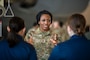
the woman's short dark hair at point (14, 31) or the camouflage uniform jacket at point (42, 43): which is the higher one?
the woman's short dark hair at point (14, 31)

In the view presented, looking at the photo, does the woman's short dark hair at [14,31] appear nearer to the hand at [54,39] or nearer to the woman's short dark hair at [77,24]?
the woman's short dark hair at [77,24]

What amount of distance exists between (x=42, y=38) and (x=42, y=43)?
0.23ft

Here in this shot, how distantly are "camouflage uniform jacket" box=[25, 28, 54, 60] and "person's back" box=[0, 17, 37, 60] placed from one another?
0.71m

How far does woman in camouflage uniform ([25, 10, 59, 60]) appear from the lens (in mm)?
2785

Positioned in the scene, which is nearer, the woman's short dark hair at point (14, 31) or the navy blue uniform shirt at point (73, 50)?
the navy blue uniform shirt at point (73, 50)

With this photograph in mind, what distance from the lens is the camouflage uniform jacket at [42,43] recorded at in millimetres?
2781

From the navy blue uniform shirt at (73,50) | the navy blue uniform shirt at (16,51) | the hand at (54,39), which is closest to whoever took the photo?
the navy blue uniform shirt at (73,50)

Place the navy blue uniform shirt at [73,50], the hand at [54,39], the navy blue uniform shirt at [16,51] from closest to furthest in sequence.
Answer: the navy blue uniform shirt at [73,50]
the navy blue uniform shirt at [16,51]
the hand at [54,39]

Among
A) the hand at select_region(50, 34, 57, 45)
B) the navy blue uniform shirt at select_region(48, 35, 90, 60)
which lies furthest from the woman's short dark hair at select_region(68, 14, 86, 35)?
the hand at select_region(50, 34, 57, 45)

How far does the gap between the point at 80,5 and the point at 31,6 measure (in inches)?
33.9

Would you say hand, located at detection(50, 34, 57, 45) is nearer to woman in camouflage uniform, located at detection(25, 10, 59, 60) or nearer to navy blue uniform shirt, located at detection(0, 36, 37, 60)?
woman in camouflage uniform, located at detection(25, 10, 59, 60)

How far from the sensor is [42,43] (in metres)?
2.81

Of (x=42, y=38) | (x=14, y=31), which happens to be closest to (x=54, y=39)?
(x=42, y=38)

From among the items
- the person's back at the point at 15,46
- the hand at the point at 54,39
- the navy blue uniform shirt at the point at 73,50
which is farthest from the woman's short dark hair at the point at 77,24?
the hand at the point at 54,39
